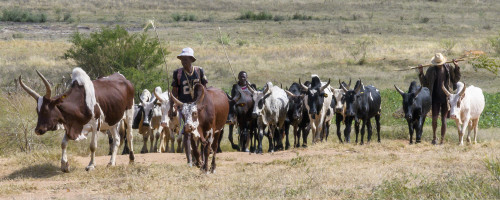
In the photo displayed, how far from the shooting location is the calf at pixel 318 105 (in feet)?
60.9

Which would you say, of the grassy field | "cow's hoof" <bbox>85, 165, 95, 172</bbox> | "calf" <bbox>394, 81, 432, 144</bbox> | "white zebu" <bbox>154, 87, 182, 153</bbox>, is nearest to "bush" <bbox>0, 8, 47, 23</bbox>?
the grassy field

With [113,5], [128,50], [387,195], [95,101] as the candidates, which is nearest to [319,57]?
[128,50]

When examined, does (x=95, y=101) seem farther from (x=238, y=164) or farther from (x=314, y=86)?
(x=314, y=86)

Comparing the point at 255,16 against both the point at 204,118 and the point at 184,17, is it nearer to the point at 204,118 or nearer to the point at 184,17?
the point at 184,17

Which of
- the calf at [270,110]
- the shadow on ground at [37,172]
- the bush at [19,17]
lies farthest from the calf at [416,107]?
the bush at [19,17]

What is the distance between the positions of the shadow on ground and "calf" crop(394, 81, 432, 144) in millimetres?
9199

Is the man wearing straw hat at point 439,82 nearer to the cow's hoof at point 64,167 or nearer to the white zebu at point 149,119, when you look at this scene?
the white zebu at point 149,119

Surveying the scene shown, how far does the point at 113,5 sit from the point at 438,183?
80374 millimetres

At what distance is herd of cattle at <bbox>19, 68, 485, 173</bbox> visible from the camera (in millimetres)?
11844

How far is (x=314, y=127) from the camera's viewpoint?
1933cm

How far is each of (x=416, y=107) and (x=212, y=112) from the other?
A: 874 cm

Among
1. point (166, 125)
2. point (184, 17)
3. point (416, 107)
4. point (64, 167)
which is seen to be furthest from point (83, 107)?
point (184, 17)

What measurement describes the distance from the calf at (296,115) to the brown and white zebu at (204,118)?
6400 mm

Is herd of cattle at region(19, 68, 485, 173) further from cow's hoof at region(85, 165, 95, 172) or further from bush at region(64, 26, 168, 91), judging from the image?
bush at region(64, 26, 168, 91)
